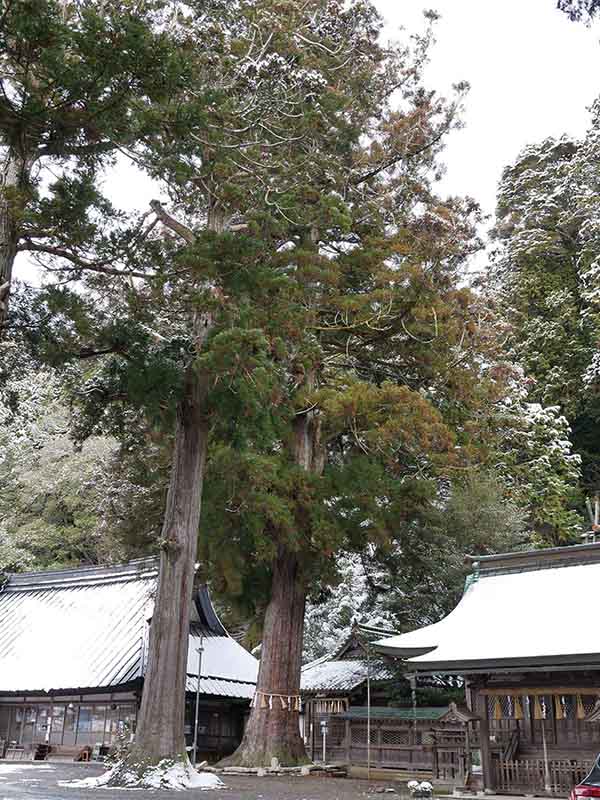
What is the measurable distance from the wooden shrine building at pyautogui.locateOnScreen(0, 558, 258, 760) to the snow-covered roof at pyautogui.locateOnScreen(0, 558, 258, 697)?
35mm

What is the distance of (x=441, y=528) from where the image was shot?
21453 millimetres

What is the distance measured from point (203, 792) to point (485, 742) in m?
5.19

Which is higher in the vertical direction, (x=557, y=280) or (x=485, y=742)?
(x=557, y=280)

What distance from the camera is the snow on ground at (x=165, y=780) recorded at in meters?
11.4

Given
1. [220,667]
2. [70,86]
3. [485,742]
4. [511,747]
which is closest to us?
[70,86]

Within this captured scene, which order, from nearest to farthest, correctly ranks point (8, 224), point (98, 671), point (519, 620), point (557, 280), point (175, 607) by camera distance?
point (8, 224) < point (175, 607) < point (519, 620) < point (98, 671) < point (557, 280)

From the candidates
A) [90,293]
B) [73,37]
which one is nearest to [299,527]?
[90,293]

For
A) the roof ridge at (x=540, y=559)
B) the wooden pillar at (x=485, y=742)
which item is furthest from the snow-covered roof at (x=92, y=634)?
the wooden pillar at (x=485, y=742)

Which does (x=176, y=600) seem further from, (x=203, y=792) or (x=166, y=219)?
(x=166, y=219)

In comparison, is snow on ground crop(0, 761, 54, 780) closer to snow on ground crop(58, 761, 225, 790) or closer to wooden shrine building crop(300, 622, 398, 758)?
snow on ground crop(58, 761, 225, 790)

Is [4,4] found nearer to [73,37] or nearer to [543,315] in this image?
[73,37]

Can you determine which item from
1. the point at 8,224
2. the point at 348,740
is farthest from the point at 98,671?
the point at 8,224

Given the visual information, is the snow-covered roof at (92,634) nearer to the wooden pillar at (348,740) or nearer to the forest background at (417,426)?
the forest background at (417,426)

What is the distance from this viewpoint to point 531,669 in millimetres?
12547
